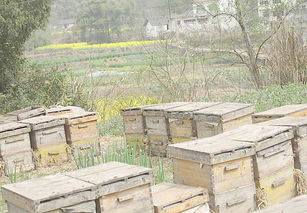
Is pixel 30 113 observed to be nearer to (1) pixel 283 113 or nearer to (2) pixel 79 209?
(1) pixel 283 113

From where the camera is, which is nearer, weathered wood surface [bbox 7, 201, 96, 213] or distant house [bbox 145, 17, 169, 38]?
weathered wood surface [bbox 7, 201, 96, 213]

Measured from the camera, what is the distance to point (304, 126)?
617cm

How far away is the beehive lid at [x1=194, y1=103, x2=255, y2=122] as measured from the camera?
26.5ft

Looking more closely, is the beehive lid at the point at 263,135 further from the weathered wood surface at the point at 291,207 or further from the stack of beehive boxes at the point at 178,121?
the weathered wood surface at the point at 291,207

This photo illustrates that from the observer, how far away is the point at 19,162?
9367 mm

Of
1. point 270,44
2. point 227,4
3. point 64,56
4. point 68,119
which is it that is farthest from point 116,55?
point 68,119

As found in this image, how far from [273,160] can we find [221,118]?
224 cm

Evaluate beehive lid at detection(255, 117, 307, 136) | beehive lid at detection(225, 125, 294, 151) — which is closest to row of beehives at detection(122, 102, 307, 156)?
beehive lid at detection(255, 117, 307, 136)

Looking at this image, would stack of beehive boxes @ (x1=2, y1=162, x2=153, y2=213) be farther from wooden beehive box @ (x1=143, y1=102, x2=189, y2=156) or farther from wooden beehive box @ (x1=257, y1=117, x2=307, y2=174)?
wooden beehive box @ (x1=143, y1=102, x2=189, y2=156)

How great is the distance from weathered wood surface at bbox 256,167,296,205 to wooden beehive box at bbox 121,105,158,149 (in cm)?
401

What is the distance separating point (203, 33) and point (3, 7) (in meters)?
7.62

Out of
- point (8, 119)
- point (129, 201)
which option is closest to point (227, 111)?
point (129, 201)

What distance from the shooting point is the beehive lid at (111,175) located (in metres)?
4.83

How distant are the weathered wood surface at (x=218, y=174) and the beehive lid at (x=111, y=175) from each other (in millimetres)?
704
